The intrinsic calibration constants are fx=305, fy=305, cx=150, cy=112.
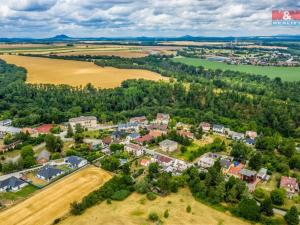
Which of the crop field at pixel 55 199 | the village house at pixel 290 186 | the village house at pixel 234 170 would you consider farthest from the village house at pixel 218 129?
the crop field at pixel 55 199

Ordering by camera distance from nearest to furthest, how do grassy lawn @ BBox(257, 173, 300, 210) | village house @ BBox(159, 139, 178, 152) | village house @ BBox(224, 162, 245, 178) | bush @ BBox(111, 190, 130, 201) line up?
bush @ BBox(111, 190, 130, 201), grassy lawn @ BBox(257, 173, 300, 210), village house @ BBox(224, 162, 245, 178), village house @ BBox(159, 139, 178, 152)

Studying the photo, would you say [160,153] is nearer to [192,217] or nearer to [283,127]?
[192,217]

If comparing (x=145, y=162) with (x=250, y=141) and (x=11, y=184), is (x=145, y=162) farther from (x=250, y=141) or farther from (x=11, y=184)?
(x=250, y=141)

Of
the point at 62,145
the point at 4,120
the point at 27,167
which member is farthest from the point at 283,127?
the point at 4,120

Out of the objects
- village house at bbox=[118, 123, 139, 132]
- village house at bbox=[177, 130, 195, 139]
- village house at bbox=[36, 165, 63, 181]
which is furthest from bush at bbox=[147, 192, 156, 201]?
village house at bbox=[118, 123, 139, 132]

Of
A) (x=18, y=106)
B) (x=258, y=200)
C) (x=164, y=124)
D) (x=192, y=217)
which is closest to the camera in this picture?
(x=192, y=217)

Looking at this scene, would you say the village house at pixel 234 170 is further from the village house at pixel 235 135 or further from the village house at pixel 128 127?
the village house at pixel 128 127

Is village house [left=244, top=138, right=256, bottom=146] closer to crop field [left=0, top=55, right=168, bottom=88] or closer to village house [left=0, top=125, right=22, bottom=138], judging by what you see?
village house [left=0, top=125, right=22, bottom=138]
